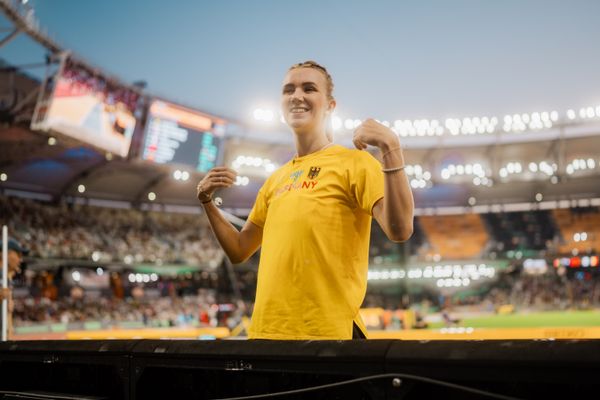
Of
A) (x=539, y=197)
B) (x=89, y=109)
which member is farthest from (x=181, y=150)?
(x=539, y=197)

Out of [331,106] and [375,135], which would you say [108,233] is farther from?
[375,135]

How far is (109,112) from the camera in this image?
28.1 metres

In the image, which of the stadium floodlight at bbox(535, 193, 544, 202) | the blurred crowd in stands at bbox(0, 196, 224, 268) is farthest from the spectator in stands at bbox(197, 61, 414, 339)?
the stadium floodlight at bbox(535, 193, 544, 202)

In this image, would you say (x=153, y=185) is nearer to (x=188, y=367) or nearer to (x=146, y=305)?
(x=146, y=305)

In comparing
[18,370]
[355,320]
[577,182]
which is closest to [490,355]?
[355,320]

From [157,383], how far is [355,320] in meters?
0.86

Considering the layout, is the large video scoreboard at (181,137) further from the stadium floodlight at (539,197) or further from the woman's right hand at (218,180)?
the woman's right hand at (218,180)

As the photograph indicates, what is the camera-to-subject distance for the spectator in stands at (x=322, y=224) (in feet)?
6.99

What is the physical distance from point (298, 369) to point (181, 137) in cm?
3259

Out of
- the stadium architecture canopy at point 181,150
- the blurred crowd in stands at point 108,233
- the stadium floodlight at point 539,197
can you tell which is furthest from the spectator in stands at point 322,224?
the stadium floodlight at point 539,197

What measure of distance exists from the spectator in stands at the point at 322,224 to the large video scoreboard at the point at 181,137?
3015 cm

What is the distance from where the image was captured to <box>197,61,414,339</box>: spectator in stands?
2131 mm

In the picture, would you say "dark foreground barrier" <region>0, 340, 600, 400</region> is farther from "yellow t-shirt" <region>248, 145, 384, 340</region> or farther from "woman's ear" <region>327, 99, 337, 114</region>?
"woman's ear" <region>327, 99, 337, 114</region>

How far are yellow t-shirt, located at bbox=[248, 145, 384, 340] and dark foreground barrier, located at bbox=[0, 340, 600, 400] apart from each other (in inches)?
14.4
